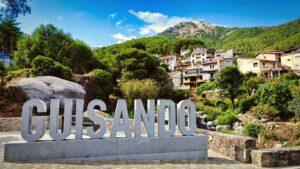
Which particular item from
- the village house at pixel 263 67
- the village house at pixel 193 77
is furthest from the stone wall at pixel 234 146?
the village house at pixel 193 77

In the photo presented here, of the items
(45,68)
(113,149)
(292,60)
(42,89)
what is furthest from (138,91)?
(292,60)

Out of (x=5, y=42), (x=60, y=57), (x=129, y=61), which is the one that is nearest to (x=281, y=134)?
(x=129, y=61)

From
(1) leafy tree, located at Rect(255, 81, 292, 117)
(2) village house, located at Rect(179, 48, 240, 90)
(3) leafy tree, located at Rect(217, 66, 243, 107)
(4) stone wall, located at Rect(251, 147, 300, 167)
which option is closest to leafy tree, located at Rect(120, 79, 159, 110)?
(1) leafy tree, located at Rect(255, 81, 292, 117)

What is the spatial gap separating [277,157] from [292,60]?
212 feet

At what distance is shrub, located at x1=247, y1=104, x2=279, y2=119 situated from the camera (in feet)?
97.5

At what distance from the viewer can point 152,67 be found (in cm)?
3888

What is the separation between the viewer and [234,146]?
7484 millimetres

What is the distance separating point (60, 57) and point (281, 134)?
2818 cm

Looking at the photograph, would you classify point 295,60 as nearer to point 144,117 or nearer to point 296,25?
point 296,25

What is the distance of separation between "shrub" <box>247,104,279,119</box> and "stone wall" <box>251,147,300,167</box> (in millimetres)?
25416

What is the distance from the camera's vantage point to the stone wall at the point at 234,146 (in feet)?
23.4

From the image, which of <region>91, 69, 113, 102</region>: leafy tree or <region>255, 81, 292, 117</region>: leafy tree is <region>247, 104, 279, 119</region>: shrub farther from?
<region>91, 69, 113, 102</region>: leafy tree

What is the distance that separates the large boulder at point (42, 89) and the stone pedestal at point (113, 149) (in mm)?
12032

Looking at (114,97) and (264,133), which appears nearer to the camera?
(264,133)
